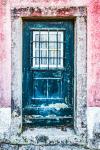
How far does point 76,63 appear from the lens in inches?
296

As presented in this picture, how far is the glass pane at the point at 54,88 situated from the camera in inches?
306

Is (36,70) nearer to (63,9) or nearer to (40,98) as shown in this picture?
(40,98)

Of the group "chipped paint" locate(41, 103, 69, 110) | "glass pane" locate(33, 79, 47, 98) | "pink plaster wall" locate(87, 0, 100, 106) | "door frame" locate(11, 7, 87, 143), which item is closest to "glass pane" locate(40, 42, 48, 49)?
"door frame" locate(11, 7, 87, 143)

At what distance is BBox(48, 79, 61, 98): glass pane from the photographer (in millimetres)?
7777

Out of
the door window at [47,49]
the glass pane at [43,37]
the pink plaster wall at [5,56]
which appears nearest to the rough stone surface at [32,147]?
the pink plaster wall at [5,56]

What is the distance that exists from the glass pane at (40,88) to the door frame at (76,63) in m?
0.37

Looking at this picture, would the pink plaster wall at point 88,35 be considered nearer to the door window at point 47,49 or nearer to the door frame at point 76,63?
the door frame at point 76,63

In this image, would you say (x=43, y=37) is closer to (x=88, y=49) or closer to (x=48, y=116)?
(x=88, y=49)

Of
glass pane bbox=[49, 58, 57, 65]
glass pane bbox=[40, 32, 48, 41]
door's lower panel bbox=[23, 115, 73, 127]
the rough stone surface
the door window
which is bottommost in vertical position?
the rough stone surface

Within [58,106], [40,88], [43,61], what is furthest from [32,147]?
[43,61]

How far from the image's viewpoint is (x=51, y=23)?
7.69m

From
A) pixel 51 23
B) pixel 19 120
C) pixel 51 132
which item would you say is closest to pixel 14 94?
pixel 19 120

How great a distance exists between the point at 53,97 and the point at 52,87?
0.19 m

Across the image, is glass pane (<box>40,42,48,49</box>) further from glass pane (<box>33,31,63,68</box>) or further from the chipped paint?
the chipped paint
